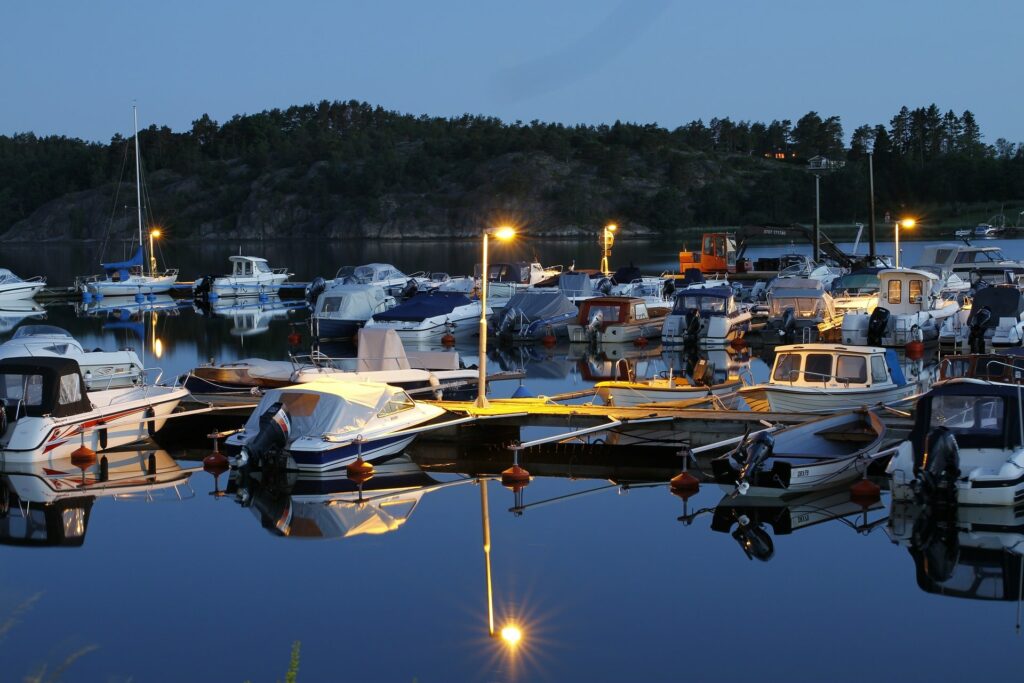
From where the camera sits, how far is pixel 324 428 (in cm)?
2177

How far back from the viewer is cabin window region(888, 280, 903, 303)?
132 feet

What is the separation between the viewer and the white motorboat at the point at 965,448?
18.3 meters

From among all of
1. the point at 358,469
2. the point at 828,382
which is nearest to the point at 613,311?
the point at 828,382

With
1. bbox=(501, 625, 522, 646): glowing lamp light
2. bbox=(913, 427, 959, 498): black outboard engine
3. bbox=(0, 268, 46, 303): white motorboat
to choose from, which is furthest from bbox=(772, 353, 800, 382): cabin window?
bbox=(0, 268, 46, 303): white motorboat

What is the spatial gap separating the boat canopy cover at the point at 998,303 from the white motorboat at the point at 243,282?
40197 millimetres

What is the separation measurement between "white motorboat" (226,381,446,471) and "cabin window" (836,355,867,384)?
8.05 m

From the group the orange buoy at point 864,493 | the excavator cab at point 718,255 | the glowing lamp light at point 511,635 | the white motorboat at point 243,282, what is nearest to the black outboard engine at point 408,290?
the white motorboat at point 243,282

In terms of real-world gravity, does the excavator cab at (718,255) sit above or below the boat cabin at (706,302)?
above

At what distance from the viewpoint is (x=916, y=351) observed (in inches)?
1499

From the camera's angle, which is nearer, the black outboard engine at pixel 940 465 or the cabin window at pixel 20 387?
the black outboard engine at pixel 940 465

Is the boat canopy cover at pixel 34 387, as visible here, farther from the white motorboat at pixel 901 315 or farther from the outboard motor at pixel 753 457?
the white motorboat at pixel 901 315

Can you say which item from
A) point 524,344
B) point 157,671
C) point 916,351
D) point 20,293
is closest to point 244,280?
point 20,293

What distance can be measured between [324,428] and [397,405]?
6.23 ft

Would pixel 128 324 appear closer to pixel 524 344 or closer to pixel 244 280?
pixel 244 280
